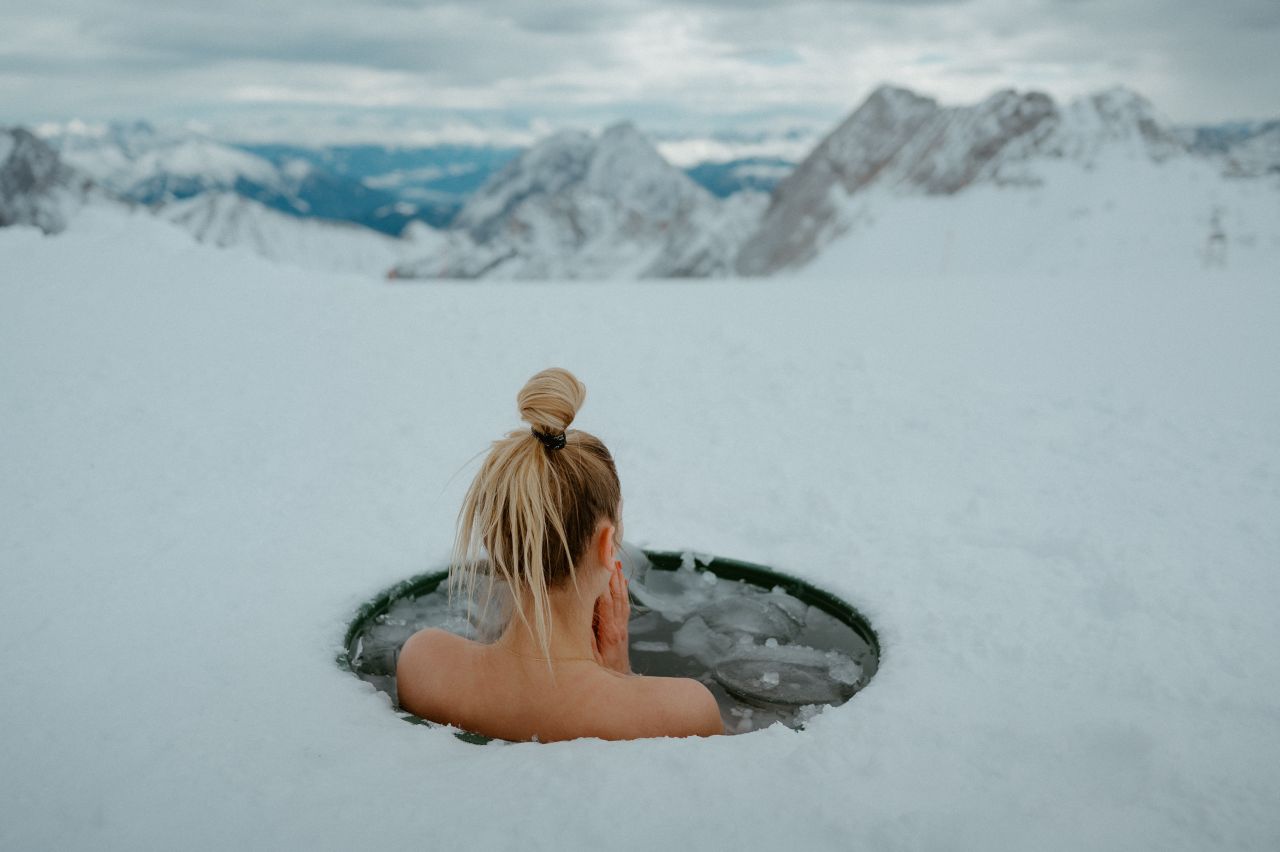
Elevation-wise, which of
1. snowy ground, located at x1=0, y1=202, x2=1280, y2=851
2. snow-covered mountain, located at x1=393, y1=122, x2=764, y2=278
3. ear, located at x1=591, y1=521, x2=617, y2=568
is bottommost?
snow-covered mountain, located at x1=393, y1=122, x2=764, y2=278

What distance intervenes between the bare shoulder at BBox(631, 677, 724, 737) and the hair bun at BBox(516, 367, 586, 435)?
2.65 ft

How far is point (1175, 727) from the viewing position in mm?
2738

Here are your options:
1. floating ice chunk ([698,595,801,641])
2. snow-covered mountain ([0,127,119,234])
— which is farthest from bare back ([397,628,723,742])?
snow-covered mountain ([0,127,119,234])

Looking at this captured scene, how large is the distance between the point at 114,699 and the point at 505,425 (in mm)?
3575

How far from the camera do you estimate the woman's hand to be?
2900 millimetres

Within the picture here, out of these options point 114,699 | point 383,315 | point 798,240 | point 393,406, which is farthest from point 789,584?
point 798,240

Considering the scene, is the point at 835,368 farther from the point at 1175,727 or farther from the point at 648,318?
the point at 1175,727

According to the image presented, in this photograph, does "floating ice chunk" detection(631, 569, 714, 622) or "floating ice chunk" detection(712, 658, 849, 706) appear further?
"floating ice chunk" detection(631, 569, 714, 622)

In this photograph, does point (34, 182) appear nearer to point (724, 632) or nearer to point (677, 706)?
point (724, 632)

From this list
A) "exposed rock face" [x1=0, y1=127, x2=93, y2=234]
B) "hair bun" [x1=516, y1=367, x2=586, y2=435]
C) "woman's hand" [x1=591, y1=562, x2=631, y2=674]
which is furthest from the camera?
"exposed rock face" [x1=0, y1=127, x2=93, y2=234]

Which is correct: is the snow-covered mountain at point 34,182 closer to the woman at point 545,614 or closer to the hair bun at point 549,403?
the woman at point 545,614

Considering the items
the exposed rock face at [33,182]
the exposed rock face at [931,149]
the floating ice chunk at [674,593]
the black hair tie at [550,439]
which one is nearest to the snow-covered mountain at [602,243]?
the exposed rock face at [931,149]

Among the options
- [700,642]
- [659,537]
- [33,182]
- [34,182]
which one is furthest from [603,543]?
[34,182]

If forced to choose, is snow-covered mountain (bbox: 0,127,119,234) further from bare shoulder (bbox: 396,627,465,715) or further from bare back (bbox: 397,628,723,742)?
bare back (bbox: 397,628,723,742)
